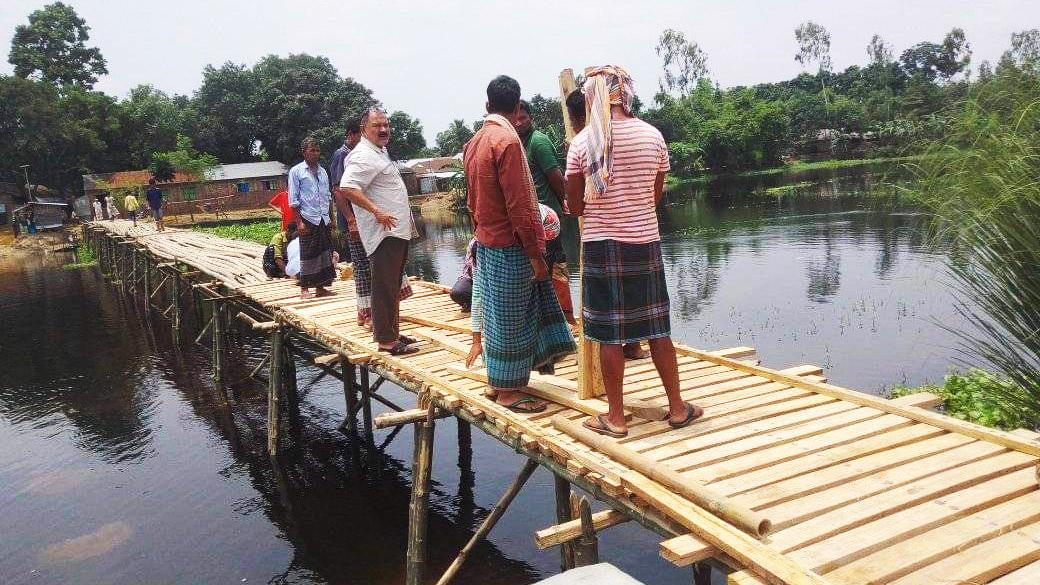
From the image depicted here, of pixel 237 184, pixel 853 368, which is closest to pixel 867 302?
pixel 853 368

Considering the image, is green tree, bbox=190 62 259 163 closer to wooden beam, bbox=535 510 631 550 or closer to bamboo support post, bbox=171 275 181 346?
bamboo support post, bbox=171 275 181 346

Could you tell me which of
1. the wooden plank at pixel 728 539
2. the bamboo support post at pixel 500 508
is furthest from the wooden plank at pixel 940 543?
the bamboo support post at pixel 500 508

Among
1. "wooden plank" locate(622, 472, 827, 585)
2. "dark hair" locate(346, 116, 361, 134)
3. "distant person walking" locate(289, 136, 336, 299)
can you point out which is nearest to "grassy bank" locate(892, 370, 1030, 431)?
"wooden plank" locate(622, 472, 827, 585)

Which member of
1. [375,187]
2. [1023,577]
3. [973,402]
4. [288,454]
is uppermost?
[375,187]

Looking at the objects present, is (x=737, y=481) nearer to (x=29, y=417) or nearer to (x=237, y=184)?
(x=29, y=417)

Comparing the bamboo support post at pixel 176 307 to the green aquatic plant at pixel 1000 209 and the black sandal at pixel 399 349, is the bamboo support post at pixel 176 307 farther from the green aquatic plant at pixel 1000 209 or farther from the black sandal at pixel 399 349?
the green aquatic plant at pixel 1000 209

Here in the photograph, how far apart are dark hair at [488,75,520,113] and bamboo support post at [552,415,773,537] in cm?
174

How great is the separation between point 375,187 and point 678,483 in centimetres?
349

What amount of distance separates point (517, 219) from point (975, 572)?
101 inches

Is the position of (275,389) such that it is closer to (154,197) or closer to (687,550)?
(687,550)

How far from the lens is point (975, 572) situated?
2615 millimetres

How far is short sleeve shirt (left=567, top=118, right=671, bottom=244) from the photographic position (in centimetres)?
377

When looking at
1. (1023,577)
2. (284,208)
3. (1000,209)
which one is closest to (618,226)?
(1000,209)

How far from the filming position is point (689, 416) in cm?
410
